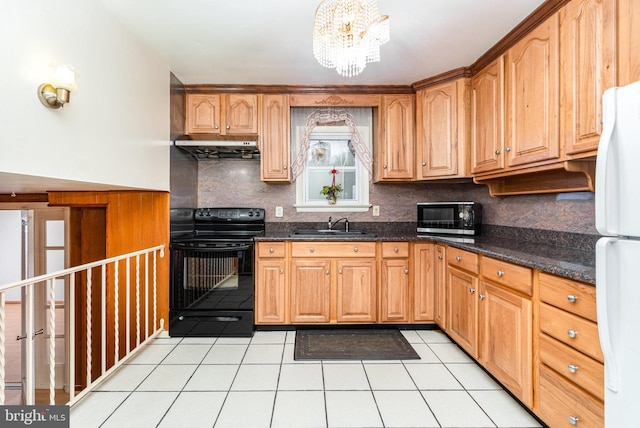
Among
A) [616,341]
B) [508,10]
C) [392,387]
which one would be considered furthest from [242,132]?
[616,341]

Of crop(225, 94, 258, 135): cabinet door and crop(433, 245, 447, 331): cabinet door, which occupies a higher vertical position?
crop(225, 94, 258, 135): cabinet door

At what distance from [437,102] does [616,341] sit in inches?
91.7

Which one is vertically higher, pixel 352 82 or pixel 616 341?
pixel 352 82

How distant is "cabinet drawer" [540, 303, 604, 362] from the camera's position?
1.28 meters

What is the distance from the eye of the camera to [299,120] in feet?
10.6

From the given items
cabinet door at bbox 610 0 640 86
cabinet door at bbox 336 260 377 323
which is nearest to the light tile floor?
cabinet door at bbox 336 260 377 323

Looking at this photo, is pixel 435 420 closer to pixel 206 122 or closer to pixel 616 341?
pixel 616 341

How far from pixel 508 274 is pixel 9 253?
717 centimetres

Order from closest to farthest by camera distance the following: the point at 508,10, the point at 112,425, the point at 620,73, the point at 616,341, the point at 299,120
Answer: the point at 616,341, the point at 620,73, the point at 112,425, the point at 508,10, the point at 299,120

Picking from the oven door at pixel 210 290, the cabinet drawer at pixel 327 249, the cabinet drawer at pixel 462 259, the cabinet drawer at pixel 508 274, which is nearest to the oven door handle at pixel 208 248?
the oven door at pixel 210 290

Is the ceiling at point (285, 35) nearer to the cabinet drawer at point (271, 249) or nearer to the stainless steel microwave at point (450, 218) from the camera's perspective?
the stainless steel microwave at point (450, 218)

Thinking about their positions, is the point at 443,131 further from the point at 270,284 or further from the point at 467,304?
the point at 270,284

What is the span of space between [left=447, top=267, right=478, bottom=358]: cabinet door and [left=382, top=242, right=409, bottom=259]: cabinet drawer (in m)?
0.40

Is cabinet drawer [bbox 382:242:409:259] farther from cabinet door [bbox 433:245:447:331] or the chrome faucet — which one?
the chrome faucet
